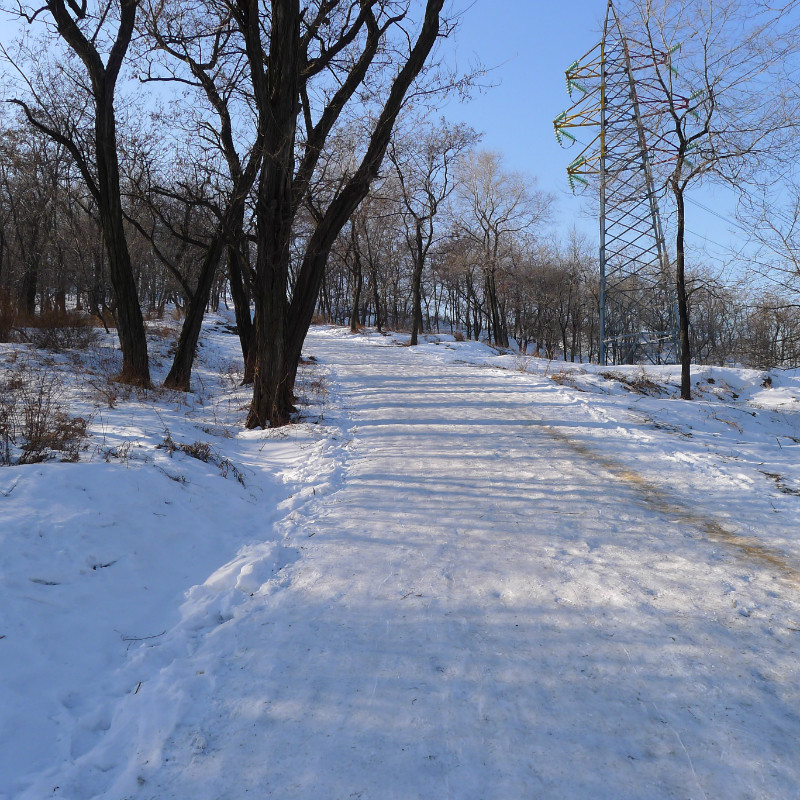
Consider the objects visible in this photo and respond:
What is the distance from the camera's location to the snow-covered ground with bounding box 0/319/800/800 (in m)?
2.07

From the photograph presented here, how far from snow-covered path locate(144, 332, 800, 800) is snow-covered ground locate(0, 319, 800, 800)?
0.04 feet

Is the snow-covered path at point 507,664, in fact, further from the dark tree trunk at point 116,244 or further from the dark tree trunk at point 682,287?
the dark tree trunk at point 682,287

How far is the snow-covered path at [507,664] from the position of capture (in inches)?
79.7

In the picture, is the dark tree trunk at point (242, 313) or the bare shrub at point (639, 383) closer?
the dark tree trunk at point (242, 313)

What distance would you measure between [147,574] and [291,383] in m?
5.68

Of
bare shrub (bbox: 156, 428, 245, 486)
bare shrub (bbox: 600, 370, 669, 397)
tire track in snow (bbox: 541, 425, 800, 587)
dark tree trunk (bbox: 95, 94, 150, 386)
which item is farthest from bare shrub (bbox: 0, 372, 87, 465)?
bare shrub (bbox: 600, 370, 669, 397)

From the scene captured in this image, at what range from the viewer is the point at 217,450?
6441mm

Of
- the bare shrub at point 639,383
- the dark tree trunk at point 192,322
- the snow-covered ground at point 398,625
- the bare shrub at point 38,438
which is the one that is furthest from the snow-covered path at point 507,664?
the bare shrub at point 639,383

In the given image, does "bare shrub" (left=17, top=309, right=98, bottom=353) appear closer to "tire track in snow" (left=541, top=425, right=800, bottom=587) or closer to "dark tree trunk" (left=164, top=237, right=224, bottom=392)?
"dark tree trunk" (left=164, top=237, right=224, bottom=392)

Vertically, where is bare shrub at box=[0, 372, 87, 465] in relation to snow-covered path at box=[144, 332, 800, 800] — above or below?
above

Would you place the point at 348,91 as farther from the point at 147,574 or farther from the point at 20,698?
the point at 20,698

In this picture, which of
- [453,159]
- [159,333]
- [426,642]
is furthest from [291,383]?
[453,159]

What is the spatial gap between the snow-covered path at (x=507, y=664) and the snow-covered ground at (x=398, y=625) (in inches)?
0.5

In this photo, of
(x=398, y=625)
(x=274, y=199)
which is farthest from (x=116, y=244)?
(x=398, y=625)
